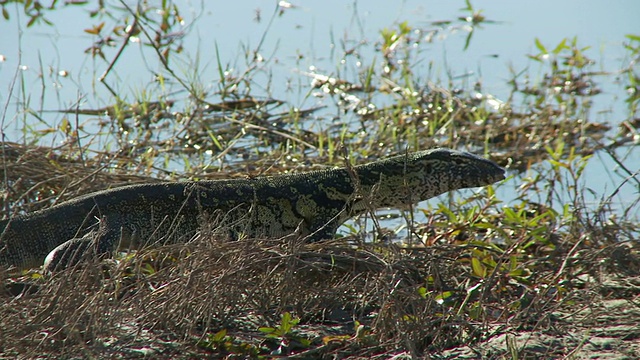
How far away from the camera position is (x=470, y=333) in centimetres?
451

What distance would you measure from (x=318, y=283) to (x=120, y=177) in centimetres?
280

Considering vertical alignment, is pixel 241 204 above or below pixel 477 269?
above

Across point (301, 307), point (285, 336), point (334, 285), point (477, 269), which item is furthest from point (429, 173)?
point (285, 336)

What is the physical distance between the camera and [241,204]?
6.15 m

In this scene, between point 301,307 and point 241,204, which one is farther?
point 241,204

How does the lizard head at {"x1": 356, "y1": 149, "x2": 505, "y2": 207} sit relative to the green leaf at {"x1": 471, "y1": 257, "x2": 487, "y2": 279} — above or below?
above

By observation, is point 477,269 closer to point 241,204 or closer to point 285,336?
point 285,336

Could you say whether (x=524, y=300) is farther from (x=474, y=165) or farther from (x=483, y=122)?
(x=483, y=122)

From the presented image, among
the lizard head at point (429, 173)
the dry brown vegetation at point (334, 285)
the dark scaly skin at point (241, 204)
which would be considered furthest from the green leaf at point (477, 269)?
the lizard head at point (429, 173)

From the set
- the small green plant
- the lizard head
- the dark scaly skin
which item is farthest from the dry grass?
the lizard head

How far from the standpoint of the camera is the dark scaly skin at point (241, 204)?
19.8 feet

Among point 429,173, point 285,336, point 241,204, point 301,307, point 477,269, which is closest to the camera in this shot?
point 285,336

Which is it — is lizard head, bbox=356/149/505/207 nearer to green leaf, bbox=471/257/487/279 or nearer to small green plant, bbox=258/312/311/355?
green leaf, bbox=471/257/487/279

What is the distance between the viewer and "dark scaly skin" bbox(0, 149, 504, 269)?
6.03 meters
